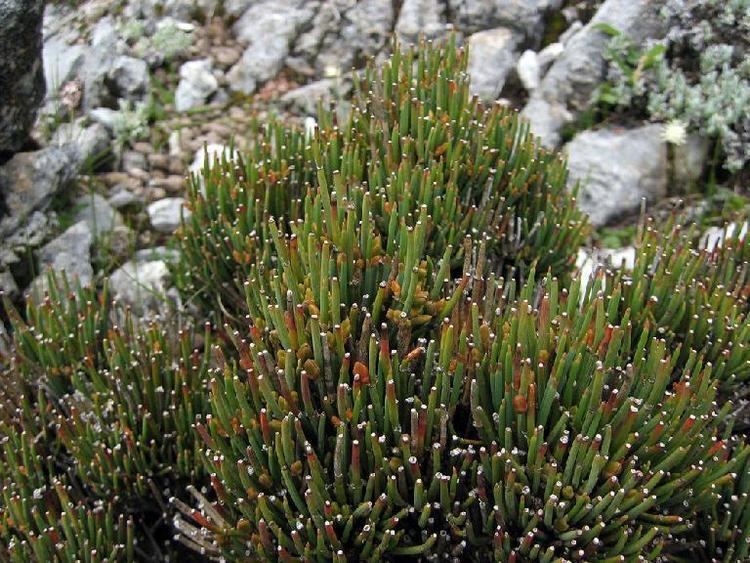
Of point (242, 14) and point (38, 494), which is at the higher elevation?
point (242, 14)

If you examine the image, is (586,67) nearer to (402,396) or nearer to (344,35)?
(344,35)

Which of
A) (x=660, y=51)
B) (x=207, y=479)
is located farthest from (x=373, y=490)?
(x=660, y=51)

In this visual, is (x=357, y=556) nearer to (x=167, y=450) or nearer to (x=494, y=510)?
(x=494, y=510)

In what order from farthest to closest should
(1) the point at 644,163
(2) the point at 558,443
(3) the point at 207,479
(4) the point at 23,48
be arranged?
(1) the point at 644,163, (4) the point at 23,48, (3) the point at 207,479, (2) the point at 558,443

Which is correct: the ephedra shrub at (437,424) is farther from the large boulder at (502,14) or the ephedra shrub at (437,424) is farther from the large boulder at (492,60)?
Answer: the large boulder at (502,14)

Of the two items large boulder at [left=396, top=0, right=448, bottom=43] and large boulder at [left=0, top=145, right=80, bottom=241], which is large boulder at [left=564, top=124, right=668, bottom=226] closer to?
large boulder at [left=396, top=0, right=448, bottom=43]

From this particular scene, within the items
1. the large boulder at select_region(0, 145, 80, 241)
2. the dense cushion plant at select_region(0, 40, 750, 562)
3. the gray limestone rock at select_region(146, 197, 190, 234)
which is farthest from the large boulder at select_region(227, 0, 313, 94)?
the dense cushion plant at select_region(0, 40, 750, 562)
